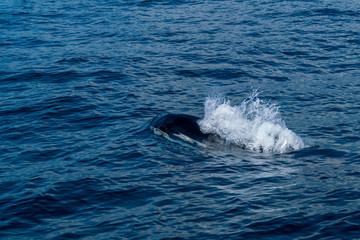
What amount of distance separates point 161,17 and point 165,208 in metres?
19.9

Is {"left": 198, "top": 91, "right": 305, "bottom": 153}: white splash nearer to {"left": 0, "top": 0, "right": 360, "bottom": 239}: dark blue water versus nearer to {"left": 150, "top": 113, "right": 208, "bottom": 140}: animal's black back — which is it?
{"left": 150, "top": 113, "right": 208, "bottom": 140}: animal's black back

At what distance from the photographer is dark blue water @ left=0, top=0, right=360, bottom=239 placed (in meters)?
9.20

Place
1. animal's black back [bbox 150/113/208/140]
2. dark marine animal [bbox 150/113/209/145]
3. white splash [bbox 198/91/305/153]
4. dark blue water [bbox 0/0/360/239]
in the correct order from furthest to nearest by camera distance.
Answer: animal's black back [bbox 150/113/208/140], dark marine animal [bbox 150/113/209/145], white splash [bbox 198/91/305/153], dark blue water [bbox 0/0/360/239]

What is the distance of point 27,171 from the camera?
1152 centimetres

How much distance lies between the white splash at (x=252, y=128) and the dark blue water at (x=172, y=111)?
1.07 feet

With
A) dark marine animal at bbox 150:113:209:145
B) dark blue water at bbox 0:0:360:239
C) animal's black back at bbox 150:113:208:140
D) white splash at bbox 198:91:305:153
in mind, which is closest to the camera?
dark blue water at bbox 0:0:360:239

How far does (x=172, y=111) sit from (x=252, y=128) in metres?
3.04

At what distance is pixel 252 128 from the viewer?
1310 cm

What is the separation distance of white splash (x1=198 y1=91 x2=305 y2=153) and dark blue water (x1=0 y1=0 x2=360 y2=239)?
0.33 meters

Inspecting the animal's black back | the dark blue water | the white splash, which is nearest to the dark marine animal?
the animal's black back

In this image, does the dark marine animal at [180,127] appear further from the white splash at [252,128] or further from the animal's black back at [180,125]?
the white splash at [252,128]

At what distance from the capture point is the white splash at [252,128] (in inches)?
491

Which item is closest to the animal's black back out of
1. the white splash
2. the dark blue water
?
the white splash

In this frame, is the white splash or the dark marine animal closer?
the white splash
